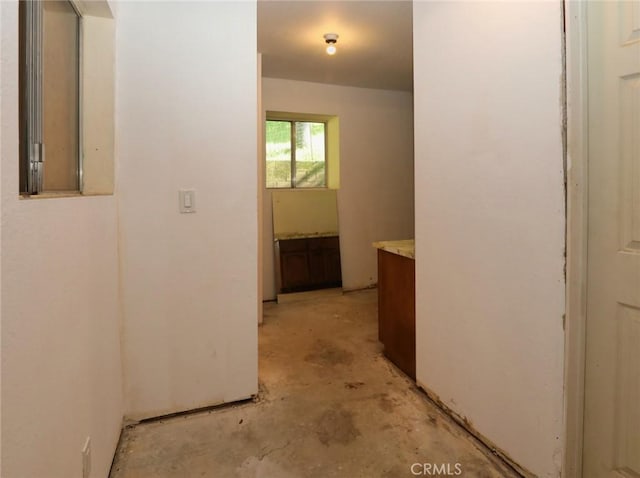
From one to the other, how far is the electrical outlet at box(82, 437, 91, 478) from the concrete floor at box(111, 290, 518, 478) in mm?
426

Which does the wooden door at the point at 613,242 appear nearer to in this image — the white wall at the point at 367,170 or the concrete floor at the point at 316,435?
the concrete floor at the point at 316,435

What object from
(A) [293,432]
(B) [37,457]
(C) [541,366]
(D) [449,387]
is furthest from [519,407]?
(B) [37,457]

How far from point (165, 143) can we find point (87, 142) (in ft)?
1.13

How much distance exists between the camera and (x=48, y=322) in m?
0.91

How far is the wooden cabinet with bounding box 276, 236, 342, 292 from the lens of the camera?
4.25 m

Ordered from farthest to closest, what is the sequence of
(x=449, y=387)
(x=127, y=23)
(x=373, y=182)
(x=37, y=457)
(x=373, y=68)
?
(x=373, y=182) < (x=373, y=68) < (x=449, y=387) < (x=127, y=23) < (x=37, y=457)

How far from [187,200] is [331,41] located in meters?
2.04

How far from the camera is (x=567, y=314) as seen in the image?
1.33 metres

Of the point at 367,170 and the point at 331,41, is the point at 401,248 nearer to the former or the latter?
the point at 331,41

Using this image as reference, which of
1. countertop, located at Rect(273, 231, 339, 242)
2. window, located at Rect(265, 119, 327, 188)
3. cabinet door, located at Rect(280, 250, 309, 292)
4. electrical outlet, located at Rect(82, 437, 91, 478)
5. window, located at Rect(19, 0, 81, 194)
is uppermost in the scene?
window, located at Rect(265, 119, 327, 188)

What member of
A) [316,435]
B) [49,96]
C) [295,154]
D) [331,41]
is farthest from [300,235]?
[49,96]

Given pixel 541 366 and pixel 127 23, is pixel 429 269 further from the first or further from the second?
pixel 127 23

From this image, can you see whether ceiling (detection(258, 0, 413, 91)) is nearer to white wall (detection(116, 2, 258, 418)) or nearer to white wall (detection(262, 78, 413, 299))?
white wall (detection(262, 78, 413, 299))

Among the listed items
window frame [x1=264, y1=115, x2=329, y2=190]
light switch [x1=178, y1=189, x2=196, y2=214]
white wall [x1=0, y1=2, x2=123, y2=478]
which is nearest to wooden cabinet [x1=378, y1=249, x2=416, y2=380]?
light switch [x1=178, y1=189, x2=196, y2=214]
